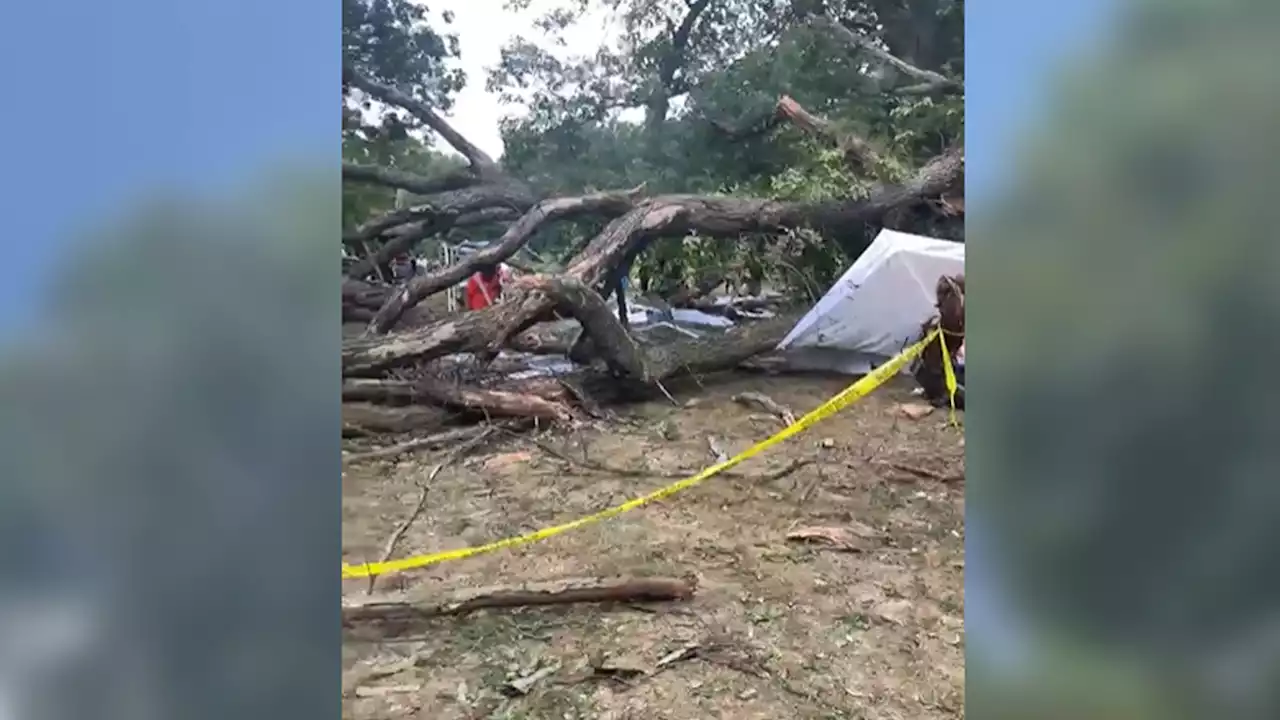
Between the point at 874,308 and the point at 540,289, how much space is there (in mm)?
728

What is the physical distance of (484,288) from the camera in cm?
172

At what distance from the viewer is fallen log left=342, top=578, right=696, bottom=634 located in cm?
161

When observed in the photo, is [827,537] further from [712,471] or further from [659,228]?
[659,228]

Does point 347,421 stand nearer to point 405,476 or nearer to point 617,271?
point 405,476

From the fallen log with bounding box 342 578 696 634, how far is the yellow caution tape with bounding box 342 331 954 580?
8 centimetres

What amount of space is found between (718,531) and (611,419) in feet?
1.10

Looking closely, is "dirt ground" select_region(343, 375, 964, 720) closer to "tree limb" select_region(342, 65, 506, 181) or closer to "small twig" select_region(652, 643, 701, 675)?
"small twig" select_region(652, 643, 701, 675)

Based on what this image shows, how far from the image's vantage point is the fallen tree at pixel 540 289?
1655mm

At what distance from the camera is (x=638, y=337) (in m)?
1.78

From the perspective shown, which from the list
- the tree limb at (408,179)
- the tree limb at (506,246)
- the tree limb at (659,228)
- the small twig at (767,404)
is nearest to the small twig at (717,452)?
the small twig at (767,404)
